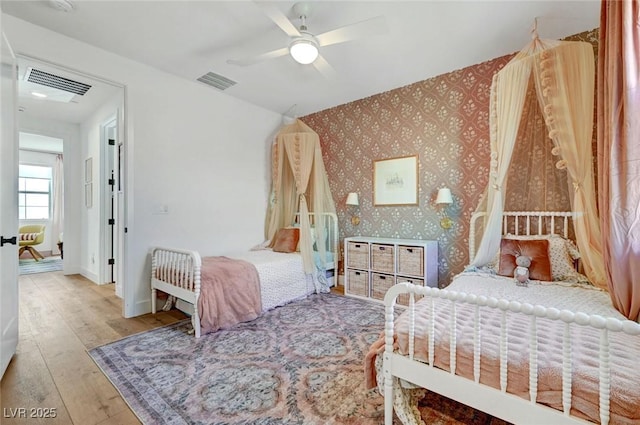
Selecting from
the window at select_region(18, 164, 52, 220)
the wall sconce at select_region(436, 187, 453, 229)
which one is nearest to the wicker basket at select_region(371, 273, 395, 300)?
the wall sconce at select_region(436, 187, 453, 229)

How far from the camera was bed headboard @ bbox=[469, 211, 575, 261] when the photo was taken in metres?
2.58

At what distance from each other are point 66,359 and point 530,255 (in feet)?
12.6

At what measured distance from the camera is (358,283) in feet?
12.2

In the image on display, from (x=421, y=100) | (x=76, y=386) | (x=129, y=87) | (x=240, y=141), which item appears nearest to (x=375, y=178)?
(x=421, y=100)

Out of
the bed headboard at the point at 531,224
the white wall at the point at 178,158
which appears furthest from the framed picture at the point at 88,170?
the bed headboard at the point at 531,224

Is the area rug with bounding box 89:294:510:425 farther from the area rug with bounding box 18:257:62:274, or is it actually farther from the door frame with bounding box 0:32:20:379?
the area rug with bounding box 18:257:62:274

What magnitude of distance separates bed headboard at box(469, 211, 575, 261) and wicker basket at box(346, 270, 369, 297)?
129 centimetres

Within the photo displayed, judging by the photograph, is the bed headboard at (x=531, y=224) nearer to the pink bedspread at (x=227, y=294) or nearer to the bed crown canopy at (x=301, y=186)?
the bed crown canopy at (x=301, y=186)

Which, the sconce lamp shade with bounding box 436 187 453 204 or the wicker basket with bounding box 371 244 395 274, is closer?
the sconce lamp shade with bounding box 436 187 453 204

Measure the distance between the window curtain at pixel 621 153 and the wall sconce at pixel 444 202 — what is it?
5.02 ft

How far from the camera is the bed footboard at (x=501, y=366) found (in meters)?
0.97

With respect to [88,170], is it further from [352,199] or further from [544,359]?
[544,359]

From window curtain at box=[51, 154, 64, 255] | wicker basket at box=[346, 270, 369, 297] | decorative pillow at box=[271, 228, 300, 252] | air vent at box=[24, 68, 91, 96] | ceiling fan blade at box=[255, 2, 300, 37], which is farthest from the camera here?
window curtain at box=[51, 154, 64, 255]

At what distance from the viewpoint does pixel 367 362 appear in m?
1.58
